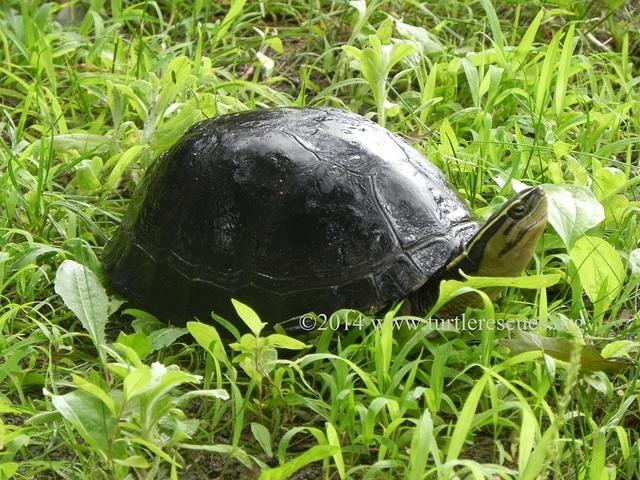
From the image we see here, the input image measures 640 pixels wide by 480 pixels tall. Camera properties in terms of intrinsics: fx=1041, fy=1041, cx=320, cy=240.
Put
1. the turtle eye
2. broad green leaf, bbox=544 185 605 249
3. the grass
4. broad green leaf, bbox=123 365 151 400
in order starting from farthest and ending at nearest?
broad green leaf, bbox=544 185 605 249
the turtle eye
the grass
broad green leaf, bbox=123 365 151 400

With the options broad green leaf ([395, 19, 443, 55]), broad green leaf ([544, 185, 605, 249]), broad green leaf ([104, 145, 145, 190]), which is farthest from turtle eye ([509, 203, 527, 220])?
broad green leaf ([395, 19, 443, 55])

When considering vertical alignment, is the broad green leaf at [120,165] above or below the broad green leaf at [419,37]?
below

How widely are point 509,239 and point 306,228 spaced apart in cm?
59

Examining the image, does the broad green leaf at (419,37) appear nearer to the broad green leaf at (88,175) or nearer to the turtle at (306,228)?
the turtle at (306,228)

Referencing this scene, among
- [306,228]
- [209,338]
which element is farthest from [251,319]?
[306,228]

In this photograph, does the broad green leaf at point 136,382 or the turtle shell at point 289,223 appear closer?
the broad green leaf at point 136,382

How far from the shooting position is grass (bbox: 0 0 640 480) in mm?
2631

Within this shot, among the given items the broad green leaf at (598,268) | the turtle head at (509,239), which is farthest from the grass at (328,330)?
the turtle head at (509,239)

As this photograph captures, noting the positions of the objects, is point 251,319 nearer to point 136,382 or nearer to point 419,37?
point 136,382

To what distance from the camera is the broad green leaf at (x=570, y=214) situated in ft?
10.0

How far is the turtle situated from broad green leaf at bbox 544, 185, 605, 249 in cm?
12

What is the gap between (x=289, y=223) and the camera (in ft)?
10.0

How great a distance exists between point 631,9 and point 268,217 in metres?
2.76

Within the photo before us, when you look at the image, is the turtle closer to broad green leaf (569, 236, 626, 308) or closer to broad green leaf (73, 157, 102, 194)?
broad green leaf (569, 236, 626, 308)
